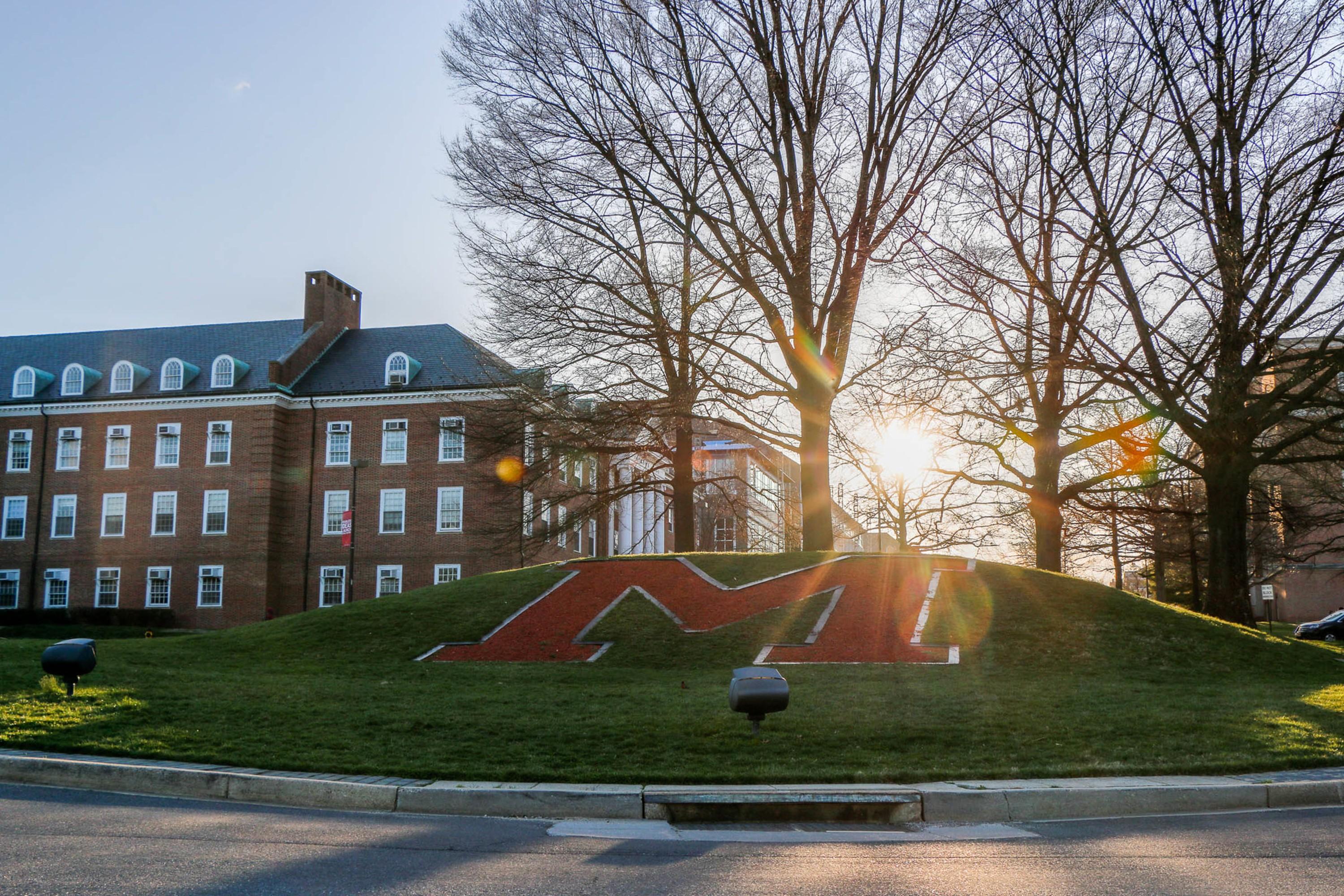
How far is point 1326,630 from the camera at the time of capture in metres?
43.4

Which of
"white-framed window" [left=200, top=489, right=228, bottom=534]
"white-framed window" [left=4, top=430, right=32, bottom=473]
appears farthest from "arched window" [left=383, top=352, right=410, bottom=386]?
"white-framed window" [left=4, top=430, right=32, bottom=473]

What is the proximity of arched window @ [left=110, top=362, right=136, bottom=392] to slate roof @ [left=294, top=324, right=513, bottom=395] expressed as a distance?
26.3ft

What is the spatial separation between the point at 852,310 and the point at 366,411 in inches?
1098

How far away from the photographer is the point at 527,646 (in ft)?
58.1

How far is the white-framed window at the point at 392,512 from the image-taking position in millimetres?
45219

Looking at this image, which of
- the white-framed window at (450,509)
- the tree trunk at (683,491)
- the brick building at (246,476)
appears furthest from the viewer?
the brick building at (246,476)

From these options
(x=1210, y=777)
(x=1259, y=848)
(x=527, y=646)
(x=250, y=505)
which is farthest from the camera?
(x=250, y=505)

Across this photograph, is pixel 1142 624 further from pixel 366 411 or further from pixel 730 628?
pixel 366 411

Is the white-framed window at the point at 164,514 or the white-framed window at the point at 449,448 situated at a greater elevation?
the white-framed window at the point at 449,448

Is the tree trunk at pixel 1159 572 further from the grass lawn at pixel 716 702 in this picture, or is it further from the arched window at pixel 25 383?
the arched window at pixel 25 383

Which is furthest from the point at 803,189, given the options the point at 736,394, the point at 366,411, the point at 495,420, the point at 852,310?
the point at 366,411

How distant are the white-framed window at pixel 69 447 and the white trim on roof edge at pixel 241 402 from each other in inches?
33.3

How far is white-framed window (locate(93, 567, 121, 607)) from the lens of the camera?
46656 millimetres

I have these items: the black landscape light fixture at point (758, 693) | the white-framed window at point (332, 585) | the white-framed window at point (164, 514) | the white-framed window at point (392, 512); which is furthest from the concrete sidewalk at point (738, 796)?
the white-framed window at point (164, 514)
